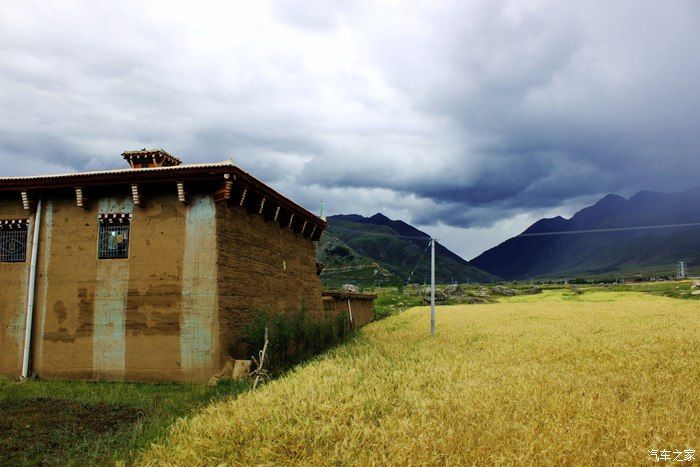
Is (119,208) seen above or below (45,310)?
above

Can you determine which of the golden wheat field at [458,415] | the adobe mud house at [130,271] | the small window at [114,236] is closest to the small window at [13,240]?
the adobe mud house at [130,271]

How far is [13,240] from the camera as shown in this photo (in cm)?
1700

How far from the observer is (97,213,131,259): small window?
1588cm

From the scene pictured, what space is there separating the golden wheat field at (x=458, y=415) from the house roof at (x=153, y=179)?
6560 millimetres

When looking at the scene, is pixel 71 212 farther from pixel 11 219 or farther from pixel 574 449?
pixel 574 449

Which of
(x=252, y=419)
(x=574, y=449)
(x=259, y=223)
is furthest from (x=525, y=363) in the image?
(x=259, y=223)

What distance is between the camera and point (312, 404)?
8.53 meters

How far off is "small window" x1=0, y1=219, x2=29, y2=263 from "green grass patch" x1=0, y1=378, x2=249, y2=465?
4474 millimetres

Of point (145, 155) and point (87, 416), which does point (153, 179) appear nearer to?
point (145, 155)

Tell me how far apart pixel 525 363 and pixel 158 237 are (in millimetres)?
12229

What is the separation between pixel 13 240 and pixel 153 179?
653 cm
